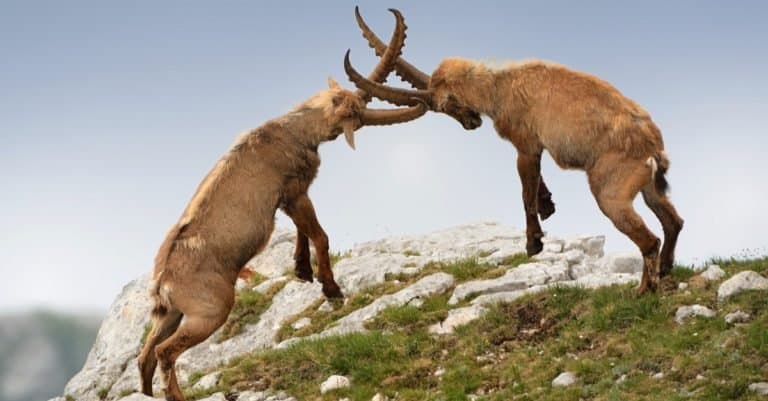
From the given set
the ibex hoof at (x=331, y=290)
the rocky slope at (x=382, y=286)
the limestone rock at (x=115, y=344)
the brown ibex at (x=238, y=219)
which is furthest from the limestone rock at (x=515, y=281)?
the limestone rock at (x=115, y=344)

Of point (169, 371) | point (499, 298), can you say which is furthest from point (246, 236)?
point (499, 298)

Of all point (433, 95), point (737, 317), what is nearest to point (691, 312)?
point (737, 317)

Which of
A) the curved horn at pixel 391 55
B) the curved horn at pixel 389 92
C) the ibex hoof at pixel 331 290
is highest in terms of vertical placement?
the curved horn at pixel 391 55

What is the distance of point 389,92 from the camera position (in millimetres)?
16000

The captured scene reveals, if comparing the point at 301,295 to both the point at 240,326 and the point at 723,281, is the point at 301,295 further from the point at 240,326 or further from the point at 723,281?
the point at 723,281

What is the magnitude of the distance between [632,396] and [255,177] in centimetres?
556

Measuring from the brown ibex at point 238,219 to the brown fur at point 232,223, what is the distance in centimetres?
1

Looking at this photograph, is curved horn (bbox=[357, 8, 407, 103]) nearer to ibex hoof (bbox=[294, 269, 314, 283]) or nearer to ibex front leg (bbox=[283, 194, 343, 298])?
ibex front leg (bbox=[283, 194, 343, 298])

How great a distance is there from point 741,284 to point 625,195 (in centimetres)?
177

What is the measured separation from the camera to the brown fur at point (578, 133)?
1350 cm

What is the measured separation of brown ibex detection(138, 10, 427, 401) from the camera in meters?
13.4

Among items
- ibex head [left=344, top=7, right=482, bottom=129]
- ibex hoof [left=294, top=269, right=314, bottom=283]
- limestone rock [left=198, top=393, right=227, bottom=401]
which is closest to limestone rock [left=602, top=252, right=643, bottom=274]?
ibex head [left=344, top=7, right=482, bottom=129]

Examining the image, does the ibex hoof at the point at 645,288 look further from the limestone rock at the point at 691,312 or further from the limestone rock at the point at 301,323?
the limestone rock at the point at 301,323

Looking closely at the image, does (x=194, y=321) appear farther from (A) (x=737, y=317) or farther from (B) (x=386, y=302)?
(A) (x=737, y=317)
